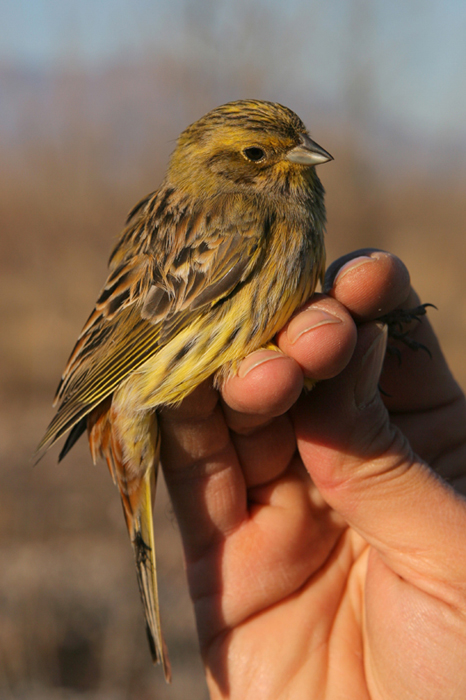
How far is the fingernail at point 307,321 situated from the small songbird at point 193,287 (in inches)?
2.3

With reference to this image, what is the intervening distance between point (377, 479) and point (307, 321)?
24.6 inches

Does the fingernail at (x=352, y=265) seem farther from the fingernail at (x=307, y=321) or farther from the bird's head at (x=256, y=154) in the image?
the bird's head at (x=256, y=154)

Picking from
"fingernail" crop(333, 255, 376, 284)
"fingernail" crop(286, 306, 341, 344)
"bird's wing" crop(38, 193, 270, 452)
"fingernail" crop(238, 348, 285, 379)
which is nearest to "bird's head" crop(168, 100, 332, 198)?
"bird's wing" crop(38, 193, 270, 452)

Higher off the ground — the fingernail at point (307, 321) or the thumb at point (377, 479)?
the fingernail at point (307, 321)

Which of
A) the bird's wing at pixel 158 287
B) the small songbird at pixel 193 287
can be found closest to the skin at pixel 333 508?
the small songbird at pixel 193 287

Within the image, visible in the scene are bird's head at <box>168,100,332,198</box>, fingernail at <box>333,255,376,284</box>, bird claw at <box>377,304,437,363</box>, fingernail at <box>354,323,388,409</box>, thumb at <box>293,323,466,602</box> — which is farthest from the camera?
bird claw at <box>377,304,437,363</box>

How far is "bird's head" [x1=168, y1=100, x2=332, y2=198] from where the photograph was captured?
2.55 m

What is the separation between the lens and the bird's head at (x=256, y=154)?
2.55m

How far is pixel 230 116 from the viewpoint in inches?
104

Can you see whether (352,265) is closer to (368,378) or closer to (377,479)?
(368,378)

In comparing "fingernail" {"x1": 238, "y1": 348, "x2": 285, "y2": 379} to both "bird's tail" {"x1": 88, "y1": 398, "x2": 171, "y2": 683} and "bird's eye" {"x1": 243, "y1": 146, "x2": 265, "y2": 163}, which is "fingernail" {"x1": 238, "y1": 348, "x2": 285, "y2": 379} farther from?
"bird's eye" {"x1": 243, "y1": 146, "x2": 265, "y2": 163}

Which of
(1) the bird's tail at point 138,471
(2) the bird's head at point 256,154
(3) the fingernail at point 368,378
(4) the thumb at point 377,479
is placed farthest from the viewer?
(2) the bird's head at point 256,154

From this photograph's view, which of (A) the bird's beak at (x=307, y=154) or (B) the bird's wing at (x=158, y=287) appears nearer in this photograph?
(B) the bird's wing at (x=158, y=287)

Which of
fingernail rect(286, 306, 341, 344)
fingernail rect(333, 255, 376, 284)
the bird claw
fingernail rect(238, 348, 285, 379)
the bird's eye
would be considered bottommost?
the bird claw
